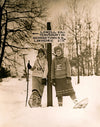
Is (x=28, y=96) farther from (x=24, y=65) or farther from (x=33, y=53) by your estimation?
(x=33, y=53)

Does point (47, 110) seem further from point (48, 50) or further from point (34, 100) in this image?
point (48, 50)

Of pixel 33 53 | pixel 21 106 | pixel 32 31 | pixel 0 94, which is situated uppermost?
pixel 32 31

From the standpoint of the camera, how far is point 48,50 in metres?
2.19

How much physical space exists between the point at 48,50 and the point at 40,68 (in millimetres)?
239

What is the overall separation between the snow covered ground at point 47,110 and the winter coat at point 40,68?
0.17 metres

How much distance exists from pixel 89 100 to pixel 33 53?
88 centimetres

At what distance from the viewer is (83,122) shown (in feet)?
6.86

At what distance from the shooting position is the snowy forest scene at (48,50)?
2.15 metres

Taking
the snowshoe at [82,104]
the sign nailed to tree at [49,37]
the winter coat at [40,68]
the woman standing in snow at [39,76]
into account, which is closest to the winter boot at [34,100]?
the woman standing in snow at [39,76]

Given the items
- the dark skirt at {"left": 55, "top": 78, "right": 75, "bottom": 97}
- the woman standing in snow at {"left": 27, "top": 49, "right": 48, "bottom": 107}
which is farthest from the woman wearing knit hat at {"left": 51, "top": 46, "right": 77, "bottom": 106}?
the woman standing in snow at {"left": 27, "top": 49, "right": 48, "bottom": 107}

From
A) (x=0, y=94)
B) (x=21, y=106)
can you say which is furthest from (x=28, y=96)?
(x=0, y=94)

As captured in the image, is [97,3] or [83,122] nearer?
[83,122]

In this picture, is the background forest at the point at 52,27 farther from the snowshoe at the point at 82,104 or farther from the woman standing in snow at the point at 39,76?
the snowshoe at the point at 82,104

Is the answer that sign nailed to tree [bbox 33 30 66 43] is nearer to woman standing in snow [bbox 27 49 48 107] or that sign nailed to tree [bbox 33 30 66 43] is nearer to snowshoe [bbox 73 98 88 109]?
woman standing in snow [bbox 27 49 48 107]
